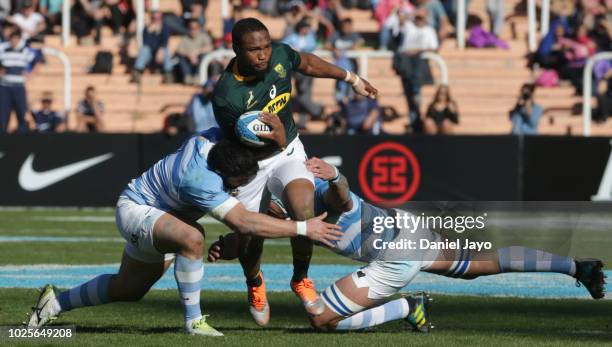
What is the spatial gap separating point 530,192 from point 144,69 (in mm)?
7500

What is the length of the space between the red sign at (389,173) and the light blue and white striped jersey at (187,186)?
36.8ft

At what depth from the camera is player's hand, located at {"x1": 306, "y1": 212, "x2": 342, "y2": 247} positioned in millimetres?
8750

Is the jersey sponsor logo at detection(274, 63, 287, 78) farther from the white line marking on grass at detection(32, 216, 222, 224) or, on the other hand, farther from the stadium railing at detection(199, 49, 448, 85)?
the stadium railing at detection(199, 49, 448, 85)

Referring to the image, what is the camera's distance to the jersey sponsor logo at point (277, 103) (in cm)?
1024

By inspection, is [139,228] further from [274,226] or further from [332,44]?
[332,44]

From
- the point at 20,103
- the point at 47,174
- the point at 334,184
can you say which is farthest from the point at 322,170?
the point at 20,103

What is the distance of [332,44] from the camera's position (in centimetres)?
2375

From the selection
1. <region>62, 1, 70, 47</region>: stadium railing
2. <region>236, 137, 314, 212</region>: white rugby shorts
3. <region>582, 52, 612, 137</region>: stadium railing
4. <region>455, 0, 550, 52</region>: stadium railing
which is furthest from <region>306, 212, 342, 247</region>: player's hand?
<region>62, 1, 70, 47</region>: stadium railing

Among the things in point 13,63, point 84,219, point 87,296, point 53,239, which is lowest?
point 84,219

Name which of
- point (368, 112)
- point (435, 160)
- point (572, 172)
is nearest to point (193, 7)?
point (368, 112)

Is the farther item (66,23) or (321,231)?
(66,23)

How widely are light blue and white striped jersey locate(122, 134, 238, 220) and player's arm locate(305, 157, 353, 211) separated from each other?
2.13 feet

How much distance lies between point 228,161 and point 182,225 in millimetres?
514

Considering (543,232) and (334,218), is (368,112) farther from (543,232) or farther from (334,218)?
(334,218)
